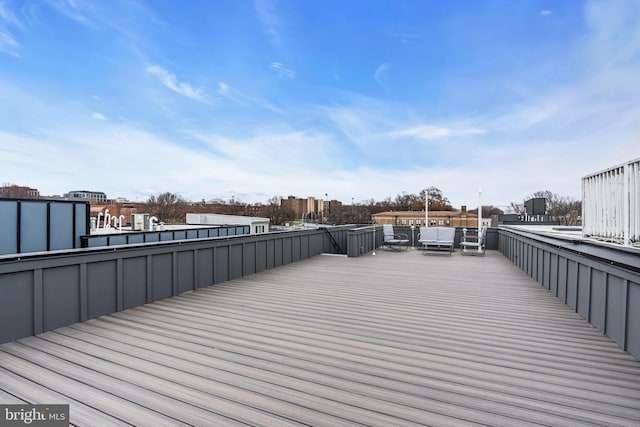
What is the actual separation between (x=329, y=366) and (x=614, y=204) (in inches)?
145

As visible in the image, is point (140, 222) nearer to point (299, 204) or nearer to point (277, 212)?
point (277, 212)

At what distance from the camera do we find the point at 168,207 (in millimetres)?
52062

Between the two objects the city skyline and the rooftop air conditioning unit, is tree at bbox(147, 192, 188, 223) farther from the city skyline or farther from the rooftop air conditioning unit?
the rooftop air conditioning unit

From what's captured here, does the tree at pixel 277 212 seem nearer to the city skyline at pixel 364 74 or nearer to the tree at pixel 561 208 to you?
the city skyline at pixel 364 74

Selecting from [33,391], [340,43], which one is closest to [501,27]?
[340,43]

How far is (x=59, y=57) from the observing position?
17781mm

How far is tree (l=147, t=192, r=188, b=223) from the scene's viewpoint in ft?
160

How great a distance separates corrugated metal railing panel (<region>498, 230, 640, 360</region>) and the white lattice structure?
41 cm

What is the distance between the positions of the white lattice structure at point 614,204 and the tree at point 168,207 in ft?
163

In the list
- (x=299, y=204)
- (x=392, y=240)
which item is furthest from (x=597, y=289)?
(x=299, y=204)

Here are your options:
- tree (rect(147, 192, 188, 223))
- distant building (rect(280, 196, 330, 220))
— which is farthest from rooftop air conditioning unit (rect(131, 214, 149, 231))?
distant building (rect(280, 196, 330, 220))

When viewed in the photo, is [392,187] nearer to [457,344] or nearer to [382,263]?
[382,263]

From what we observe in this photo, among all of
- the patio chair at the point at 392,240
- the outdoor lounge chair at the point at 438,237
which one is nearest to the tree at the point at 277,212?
the patio chair at the point at 392,240

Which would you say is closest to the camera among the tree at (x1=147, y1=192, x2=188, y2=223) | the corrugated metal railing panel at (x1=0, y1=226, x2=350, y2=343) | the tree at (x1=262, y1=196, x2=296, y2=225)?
the corrugated metal railing panel at (x1=0, y1=226, x2=350, y2=343)
